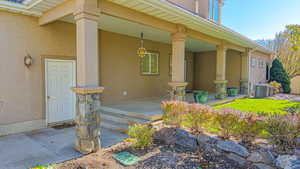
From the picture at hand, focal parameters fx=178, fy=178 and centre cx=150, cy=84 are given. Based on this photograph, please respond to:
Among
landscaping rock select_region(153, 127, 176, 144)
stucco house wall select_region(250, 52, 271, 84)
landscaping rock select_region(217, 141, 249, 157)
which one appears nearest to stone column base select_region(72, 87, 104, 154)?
landscaping rock select_region(153, 127, 176, 144)

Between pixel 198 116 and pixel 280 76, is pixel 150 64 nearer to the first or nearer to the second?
pixel 198 116

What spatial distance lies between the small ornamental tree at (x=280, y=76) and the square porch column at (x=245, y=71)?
613cm

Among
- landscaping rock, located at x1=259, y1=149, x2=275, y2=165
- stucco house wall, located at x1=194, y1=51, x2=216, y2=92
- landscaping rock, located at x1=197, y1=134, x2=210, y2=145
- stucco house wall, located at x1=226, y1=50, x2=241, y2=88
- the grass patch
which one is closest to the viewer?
landscaping rock, located at x1=259, y1=149, x2=275, y2=165

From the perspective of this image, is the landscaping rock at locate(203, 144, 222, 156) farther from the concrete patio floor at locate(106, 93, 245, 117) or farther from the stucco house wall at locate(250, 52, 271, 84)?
the stucco house wall at locate(250, 52, 271, 84)

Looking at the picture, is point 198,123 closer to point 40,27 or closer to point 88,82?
point 88,82

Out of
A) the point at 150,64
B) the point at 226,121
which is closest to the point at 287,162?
the point at 226,121

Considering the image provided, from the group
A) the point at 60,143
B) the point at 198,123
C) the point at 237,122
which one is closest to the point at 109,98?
the point at 60,143

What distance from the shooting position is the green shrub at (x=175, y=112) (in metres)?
4.54

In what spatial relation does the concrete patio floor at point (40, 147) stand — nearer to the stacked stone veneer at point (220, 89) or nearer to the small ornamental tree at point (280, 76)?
the stacked stone veneer at point (220, 89)

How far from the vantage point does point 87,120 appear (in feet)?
12.5

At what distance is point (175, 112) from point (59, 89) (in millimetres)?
3961

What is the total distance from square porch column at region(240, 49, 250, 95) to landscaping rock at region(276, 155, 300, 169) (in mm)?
9054

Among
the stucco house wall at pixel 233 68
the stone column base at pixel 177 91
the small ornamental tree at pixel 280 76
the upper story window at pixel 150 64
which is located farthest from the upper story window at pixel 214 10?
the small ornamental tree at pixel 280 76

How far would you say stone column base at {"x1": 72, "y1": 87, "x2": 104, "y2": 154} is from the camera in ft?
12.4
